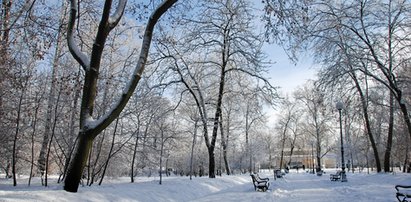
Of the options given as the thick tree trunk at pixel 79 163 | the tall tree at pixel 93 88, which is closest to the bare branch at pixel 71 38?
the tall tree at pixel 93 88

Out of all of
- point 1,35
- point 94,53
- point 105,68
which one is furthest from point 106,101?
point 94,53

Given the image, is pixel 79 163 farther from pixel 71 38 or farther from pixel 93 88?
pixel 71 38

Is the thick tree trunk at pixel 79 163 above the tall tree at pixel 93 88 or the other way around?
the other way around

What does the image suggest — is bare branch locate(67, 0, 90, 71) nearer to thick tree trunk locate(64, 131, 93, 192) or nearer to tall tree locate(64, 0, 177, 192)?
tall tree locate(64, 0, 177, 192)

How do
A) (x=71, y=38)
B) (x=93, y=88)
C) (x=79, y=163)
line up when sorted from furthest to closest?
(x=71, y=38) → (x=93, y=88) → (x=79, y=163)

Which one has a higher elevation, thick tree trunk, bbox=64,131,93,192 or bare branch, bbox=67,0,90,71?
bare branch, bbox=67,0,90,71

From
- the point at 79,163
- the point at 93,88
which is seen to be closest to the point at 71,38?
the point at 93,88

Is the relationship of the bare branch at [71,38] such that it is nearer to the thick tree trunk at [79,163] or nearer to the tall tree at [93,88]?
the tall tree at [93,88]

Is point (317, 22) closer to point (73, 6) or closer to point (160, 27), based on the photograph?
point (160, 27)

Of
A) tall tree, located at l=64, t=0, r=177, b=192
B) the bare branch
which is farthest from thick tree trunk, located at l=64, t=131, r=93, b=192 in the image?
the bare branch

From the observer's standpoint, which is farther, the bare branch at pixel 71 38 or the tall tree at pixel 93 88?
the bare branch at pixel 71 38

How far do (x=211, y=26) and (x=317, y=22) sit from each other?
6.94 meters

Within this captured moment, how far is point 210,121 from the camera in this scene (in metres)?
26.2

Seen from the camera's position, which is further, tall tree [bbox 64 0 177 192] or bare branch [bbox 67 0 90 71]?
bare branch [bbox 67 0 90 71]
